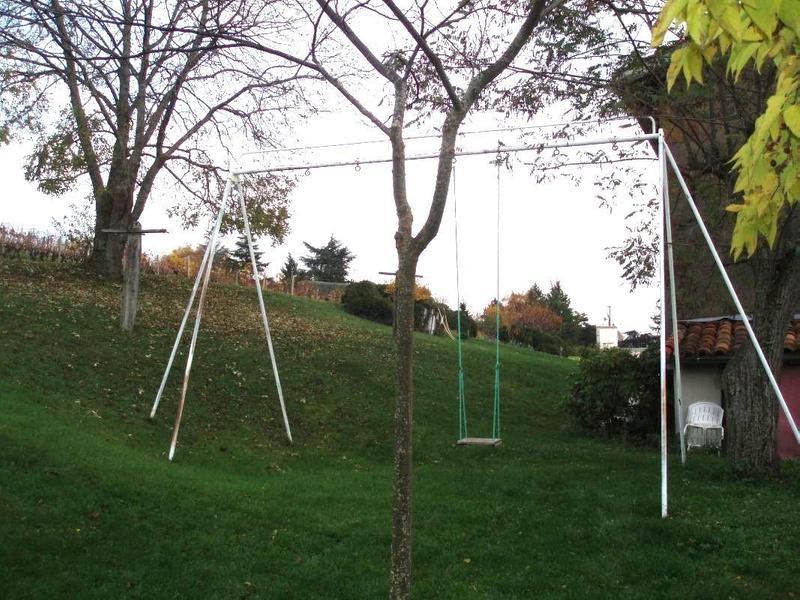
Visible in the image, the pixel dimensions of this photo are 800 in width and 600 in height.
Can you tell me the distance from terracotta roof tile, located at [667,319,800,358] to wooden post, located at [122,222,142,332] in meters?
8.78

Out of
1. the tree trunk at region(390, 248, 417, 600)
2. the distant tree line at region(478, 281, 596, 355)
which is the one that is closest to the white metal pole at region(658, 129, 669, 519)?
the tree trunk at region(390, 248, 417, 600)

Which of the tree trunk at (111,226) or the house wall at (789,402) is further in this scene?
the tree trunk at (111,226)

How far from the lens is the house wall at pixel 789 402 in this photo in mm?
11852

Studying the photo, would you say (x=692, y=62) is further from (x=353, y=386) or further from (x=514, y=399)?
(x=514, y=399)

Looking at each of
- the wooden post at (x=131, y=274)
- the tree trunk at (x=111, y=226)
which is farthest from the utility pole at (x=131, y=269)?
the tree trunk at (x=111, y=226)

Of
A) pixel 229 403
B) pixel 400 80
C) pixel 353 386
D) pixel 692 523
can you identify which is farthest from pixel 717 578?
pixel 353 386

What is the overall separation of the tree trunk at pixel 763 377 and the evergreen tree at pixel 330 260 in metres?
47.1

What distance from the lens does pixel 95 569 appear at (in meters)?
5.55

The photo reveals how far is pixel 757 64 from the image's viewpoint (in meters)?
2.38

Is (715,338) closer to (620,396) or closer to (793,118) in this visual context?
(620,396)

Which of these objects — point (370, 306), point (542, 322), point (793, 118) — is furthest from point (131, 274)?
point (542, 322)

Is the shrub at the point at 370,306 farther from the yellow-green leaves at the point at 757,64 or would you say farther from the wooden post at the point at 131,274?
the yellow-green leaves at the point at 757,64

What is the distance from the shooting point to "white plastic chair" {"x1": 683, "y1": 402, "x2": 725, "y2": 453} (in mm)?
11805

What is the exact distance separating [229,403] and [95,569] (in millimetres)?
6224
